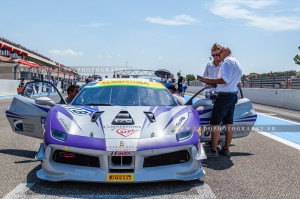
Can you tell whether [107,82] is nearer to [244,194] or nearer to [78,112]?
[78,112]

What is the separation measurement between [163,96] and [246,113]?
1.59 meters

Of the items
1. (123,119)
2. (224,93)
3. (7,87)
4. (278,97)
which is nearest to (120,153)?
(123,119)

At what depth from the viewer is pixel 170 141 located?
4414 mm

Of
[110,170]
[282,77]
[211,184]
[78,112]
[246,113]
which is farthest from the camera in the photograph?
[282,77]

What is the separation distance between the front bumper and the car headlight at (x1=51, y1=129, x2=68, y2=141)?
12cm

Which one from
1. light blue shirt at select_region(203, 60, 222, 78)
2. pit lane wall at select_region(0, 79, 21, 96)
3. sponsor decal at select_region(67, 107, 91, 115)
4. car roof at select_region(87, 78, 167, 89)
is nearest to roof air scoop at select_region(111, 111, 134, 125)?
sponsor decal at select_region(67, 107, 91, 115)

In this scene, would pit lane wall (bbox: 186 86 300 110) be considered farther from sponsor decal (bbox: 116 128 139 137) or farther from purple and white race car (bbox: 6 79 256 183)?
sponsor decal (bbox: 116 128 139 137)

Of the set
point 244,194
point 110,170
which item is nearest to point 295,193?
point 244,194

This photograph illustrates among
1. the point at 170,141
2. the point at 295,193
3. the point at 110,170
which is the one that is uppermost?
the point at 170,141

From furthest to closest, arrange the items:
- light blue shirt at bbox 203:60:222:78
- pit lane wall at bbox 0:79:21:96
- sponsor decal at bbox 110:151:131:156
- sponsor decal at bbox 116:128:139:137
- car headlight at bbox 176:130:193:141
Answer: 1. pit lane wall at bbox 0:79:21:96
2. light blue shirt at bbox 203:60:222:78
3. car headlight at bbox 176:130:193:141
4. sponsor decal at bbox 116:128:139:137
5. sponsor decal at bbox 110:151:131:156

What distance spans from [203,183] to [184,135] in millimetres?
621

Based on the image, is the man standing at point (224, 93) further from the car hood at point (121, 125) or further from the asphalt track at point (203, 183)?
the car hood at point (121, 125)

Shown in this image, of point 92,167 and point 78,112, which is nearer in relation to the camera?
point 92,167

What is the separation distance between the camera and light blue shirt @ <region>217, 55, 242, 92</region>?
6.11 metres
